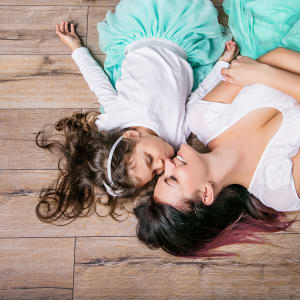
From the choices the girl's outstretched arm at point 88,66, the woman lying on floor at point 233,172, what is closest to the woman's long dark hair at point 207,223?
the woman lying on floor at point 233,172

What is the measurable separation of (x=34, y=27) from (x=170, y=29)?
0.51 m

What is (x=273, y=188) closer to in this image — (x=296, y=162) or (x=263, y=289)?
(x=296, y=162)

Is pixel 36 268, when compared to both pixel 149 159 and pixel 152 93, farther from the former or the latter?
pixel 152 93

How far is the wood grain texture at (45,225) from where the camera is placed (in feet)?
3.72

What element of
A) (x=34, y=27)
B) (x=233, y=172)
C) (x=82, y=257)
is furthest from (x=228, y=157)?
(x=34, y=27)

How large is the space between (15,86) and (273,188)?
36.8 inches

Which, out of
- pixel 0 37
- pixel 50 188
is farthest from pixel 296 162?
pixel 0 37

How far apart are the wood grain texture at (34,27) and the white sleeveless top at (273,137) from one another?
603mm

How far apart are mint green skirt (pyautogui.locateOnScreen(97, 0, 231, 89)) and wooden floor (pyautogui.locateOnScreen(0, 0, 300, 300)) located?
22 cm

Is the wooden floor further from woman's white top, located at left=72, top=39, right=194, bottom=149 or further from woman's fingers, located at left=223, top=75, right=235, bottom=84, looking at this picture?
woman's fingers, located at left=223, top=75, right=235, bottom=84

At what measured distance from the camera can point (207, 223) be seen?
98cm

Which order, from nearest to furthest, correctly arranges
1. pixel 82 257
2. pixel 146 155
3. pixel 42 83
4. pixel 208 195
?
1. pixel 208 195
2. pixel 146 155
3. pixel 82 257
4. pixel 42 83

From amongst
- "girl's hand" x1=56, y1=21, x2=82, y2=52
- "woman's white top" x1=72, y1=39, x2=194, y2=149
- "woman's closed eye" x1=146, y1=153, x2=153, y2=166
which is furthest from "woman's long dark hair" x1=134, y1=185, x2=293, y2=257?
"girl's hand" x1=56, y1=21, x2=82, y2=52

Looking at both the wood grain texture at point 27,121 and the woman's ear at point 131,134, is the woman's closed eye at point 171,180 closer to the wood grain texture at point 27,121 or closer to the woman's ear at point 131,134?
the woman's ear at point 131,134
